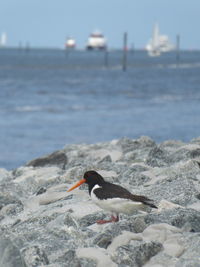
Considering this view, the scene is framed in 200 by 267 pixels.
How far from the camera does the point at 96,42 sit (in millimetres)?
189625

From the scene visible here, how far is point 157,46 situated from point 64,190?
150560 millimetres

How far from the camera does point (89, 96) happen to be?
38812 mm

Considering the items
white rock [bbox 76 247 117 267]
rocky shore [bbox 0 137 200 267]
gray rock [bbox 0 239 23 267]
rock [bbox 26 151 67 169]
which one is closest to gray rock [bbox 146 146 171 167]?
rocky shore [bbox 0 137 200 267]

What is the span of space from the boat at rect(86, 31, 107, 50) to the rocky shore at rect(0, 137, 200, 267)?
178482 millimetres

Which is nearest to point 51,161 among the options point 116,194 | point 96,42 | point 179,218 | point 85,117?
point 116,194

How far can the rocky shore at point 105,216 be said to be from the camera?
5.55 meters

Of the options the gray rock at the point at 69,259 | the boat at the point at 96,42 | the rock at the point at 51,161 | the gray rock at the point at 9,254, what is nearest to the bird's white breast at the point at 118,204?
the gray rock at the point at 69,259

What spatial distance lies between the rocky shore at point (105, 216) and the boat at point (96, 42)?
178482 mm

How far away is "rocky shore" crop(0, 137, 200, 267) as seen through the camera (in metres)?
5.55

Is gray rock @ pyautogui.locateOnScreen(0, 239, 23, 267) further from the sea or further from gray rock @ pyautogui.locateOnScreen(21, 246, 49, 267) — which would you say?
the sea

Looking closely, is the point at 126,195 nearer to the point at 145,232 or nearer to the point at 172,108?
the point at 145,232

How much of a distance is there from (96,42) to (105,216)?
604ft

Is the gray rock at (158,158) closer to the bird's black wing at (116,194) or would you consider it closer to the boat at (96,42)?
the bird's black wing at (116,194)

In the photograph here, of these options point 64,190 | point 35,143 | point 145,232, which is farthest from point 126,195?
point 35,143
